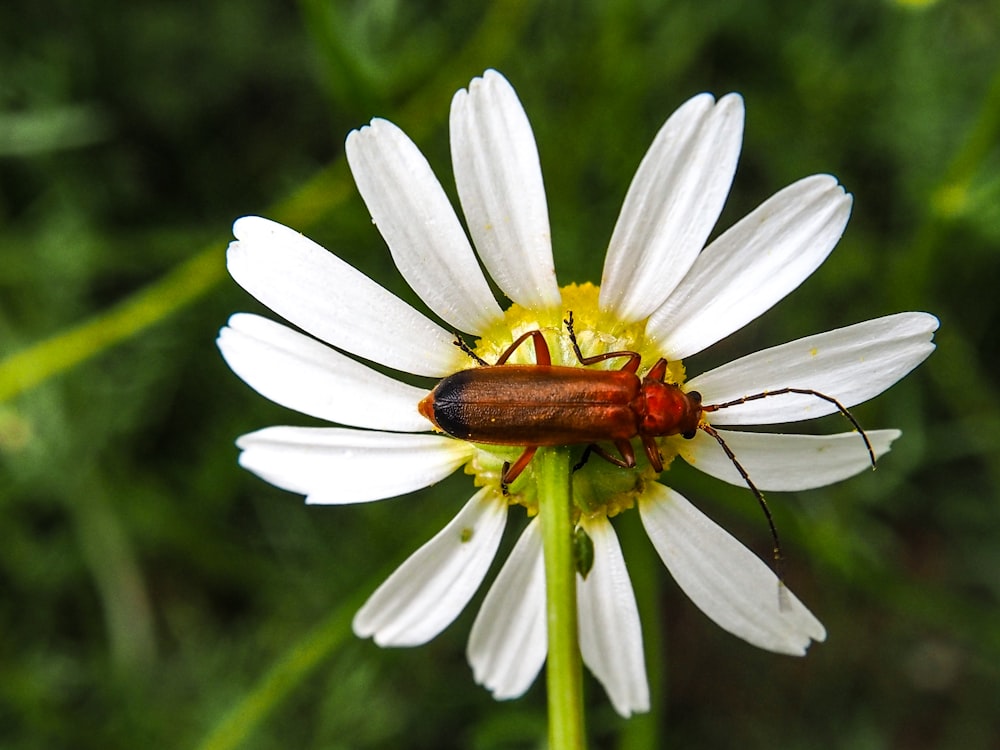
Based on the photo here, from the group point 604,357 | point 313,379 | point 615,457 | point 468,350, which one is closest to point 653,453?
point 615,457

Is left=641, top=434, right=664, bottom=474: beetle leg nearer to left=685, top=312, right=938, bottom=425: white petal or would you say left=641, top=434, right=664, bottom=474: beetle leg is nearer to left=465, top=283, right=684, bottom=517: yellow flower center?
left=465, top=283, right=684, bottom=517: yellow flower center

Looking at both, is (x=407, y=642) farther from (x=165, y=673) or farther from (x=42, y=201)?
(x=42, y=201)

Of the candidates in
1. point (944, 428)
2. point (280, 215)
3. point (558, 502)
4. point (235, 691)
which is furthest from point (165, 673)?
point (944, 428)

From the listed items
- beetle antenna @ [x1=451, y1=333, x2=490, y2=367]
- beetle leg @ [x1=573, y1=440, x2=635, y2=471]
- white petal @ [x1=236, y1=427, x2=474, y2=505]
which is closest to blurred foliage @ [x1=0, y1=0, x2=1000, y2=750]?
beetle antenna @ [x1=451, y1=333, x2=490, y2=367]

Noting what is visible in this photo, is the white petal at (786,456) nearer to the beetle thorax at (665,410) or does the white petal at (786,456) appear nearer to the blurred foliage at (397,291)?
the beetle thorax at (665,410)

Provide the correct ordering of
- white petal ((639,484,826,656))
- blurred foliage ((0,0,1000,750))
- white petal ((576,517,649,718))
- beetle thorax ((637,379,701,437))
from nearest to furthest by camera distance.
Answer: beetle thorax ((637,379,701,437)) < white petal ((639,484,826,656)) < white petal ((576,517,649,718)) < blurred foliage ((0,0,1000,750))
